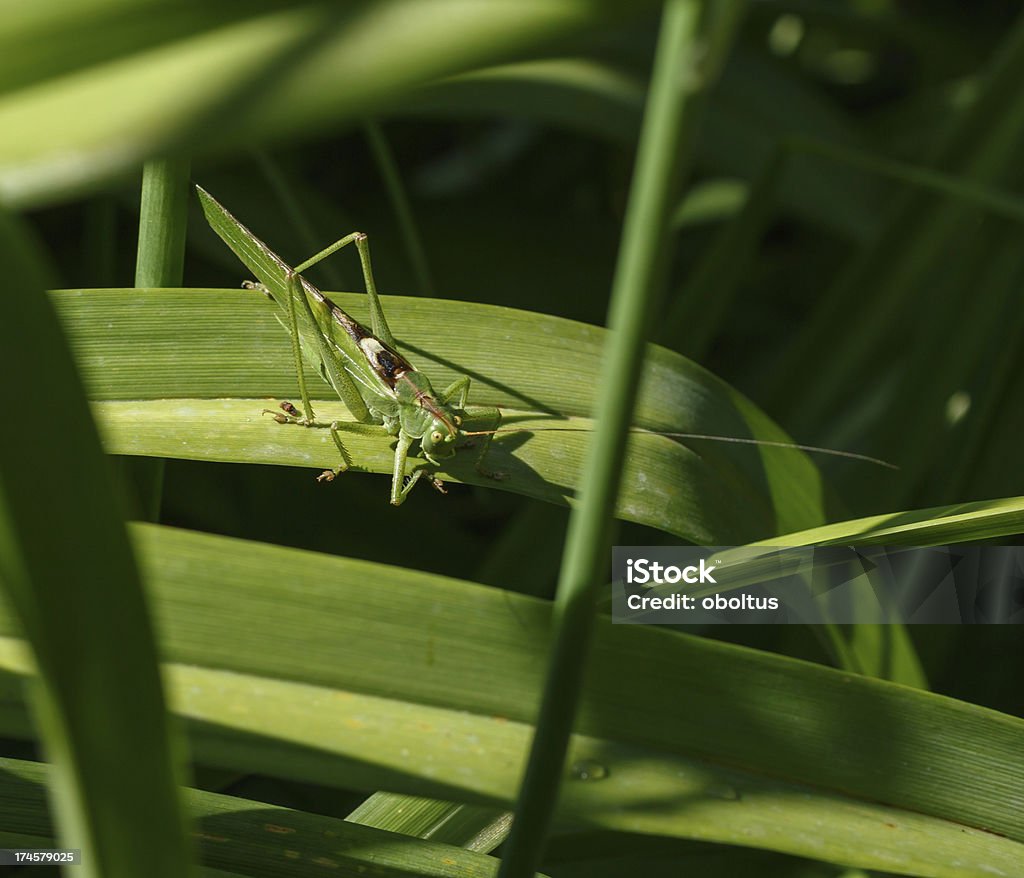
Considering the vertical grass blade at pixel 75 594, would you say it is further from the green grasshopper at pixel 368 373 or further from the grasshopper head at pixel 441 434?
the grasshopper head at pixel 441 434

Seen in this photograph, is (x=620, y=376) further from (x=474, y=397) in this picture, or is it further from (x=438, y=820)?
(x=474, y=397)

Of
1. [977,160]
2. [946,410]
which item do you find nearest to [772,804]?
[946,410]

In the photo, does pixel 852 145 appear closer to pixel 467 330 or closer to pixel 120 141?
pixel 467 330

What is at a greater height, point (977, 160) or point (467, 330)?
point (977, 160)

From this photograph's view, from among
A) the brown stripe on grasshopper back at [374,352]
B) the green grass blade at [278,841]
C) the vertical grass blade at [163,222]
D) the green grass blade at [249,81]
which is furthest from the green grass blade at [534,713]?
the brown stripe on grasshopper back at [374,352]

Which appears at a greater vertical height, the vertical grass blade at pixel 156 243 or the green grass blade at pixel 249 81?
the vertical grass blade at pixel 156 243

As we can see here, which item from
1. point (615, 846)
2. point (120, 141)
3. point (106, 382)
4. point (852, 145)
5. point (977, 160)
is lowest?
point (615, 846)

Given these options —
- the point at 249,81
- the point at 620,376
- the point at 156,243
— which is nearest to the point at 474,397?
the point at 156,243
